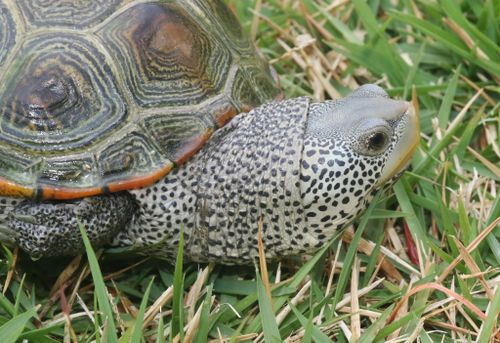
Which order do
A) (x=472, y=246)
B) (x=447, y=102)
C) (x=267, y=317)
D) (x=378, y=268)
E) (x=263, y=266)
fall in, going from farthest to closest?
(x=447, y=102)
(x=378, y=268)
(x=472, y=246)
(x=263, y=266)
(x=267, y=317)

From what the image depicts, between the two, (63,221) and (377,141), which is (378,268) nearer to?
(377,141)

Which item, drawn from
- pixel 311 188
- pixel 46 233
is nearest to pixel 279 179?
pixel 311 188

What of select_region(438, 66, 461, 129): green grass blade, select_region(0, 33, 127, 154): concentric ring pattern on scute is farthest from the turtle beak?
select_region(0, 33, 127, 154): concentric ring pattern on scute

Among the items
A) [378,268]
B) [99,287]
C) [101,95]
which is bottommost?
[378,268]

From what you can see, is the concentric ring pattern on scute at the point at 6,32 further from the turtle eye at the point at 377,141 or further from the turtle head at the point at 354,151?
the turtle eye at the point at 377,141

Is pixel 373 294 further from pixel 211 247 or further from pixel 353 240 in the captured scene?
pixel 211 247

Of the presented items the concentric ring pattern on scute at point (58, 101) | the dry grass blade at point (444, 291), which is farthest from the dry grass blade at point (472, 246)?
the concentric ring pattern on scute at point (58, 101)

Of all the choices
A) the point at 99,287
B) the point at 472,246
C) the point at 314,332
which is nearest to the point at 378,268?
the point at 472,246
